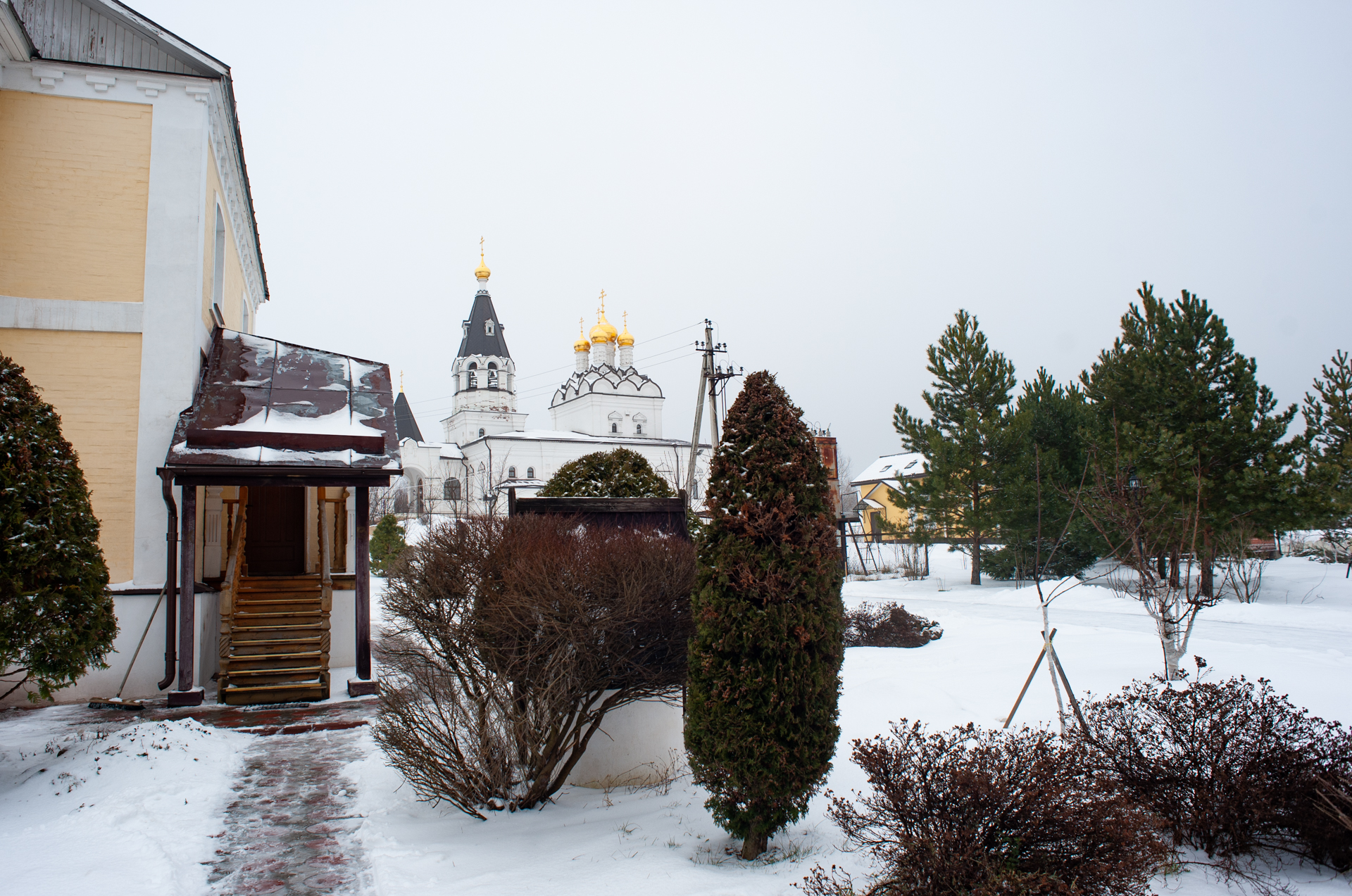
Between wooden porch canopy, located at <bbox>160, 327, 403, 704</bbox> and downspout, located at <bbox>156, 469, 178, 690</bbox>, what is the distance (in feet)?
0.05

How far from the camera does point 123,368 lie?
9656 millimetres

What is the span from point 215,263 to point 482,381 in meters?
53.2

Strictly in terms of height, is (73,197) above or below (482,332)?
below

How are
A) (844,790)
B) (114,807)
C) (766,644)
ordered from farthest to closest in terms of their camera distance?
1. (844,790)
2. (114,807)
3. (766,644)

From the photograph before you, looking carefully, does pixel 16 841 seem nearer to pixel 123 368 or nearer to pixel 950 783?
pixel 950 783

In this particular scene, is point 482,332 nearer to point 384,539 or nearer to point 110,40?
point 384,539

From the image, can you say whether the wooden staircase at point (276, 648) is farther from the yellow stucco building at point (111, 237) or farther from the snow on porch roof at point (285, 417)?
the snow on porch roof at point (285, 417)

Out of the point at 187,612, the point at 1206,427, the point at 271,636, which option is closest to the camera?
the point at 187,612

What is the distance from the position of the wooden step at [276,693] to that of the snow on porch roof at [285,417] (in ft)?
7.96

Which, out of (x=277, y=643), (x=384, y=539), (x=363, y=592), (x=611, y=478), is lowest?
(x=277, y=643)

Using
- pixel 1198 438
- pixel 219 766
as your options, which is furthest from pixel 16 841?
pixel 1198 438

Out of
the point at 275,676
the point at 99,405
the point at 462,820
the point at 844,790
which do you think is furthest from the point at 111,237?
the point at 844,790

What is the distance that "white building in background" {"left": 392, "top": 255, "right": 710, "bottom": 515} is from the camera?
59.2m

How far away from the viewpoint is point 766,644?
493 centimetres
